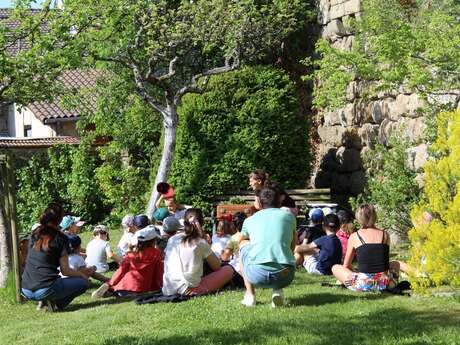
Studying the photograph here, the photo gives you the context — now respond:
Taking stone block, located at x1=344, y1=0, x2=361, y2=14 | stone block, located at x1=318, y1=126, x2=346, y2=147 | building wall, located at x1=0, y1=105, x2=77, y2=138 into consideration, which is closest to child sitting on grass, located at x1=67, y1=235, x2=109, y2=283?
stone block, located at x1=318, y1=126, x2=346, y2=147

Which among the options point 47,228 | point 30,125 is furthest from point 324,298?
point 30,125

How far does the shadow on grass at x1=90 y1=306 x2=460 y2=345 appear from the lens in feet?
20.4

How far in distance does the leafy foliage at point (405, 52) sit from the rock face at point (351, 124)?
4.69ft

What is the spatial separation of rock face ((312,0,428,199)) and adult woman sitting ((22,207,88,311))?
6464mm

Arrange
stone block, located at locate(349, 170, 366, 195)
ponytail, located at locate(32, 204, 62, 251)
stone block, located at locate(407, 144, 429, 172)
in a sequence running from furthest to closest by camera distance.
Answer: stone block, located at locate(349, 170, 366, 195), stone block, located at locate(407, 144, 429, 172), ponytail, located at locate(32, 204, 62, 251)

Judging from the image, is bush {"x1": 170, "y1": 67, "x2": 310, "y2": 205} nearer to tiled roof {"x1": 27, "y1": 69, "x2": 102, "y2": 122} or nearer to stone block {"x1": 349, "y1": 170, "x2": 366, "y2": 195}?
stone block {"x1": 349, "y1": 170, "x2": 366, "y2": 195}

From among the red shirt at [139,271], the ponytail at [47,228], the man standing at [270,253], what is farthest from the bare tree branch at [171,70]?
the man standing at [270,253]

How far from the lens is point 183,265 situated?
8.55 m

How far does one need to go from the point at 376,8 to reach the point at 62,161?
9446 mm

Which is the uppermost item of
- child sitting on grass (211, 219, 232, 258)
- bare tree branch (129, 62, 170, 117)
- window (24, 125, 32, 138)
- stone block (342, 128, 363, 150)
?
bare tree branch (129, 62, 170, 117)

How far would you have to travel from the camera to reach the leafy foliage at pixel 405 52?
9.49 meters

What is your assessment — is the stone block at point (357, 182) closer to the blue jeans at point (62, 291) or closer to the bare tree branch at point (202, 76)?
the bare tree branch at point (202, 76)

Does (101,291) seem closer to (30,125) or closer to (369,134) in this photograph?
(369,134)

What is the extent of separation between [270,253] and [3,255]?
14.6 ft
